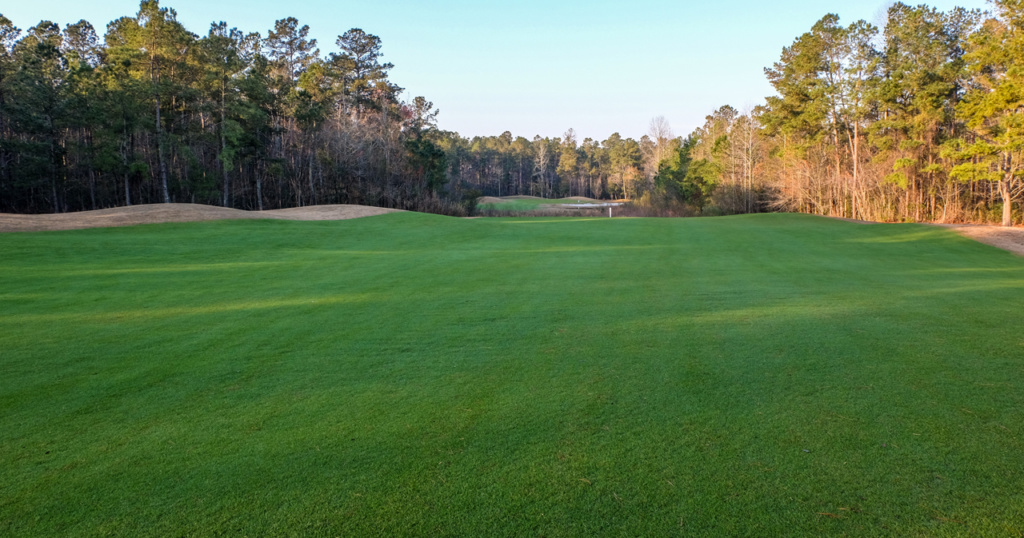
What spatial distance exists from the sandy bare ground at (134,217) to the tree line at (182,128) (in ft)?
29.1

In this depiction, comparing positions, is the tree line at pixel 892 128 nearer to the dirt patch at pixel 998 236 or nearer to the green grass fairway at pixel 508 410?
the dirt patch at pixel 998 236

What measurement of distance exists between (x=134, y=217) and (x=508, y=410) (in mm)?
22052

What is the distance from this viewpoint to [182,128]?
111ft

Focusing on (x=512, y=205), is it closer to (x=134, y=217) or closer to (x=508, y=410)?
(x=134, y=217)

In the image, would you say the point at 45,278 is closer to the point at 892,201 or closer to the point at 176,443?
the point at 176,443

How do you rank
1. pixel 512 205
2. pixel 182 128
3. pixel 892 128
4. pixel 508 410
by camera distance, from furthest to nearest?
pixel 512 205, pixel 182 128, pixel 892 128, pixel 508 410

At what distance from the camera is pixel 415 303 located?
7.32 metres

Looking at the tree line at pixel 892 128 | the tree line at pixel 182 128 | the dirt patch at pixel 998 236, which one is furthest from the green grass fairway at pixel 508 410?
the tree line at pixel 182 128

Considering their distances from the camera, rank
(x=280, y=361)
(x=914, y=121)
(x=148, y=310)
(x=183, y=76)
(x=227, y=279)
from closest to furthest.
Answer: (x=280, y=361), (x=148, y=310), (x=227, y=279), (x=914, y=121), (x=183, y=76)

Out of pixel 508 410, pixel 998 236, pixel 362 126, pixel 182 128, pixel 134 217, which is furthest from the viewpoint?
pixel 362 126

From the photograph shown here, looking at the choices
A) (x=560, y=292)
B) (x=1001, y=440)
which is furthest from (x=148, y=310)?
(x=1001, y=440)

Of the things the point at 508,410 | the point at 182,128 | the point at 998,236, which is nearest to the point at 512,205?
the point at 182,128

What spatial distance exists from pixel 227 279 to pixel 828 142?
125ft

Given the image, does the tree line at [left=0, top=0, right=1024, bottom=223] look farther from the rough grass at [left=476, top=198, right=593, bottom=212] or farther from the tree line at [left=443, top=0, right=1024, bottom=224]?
the rough grass at [left=476, top=198, right=593, bottom=212]
